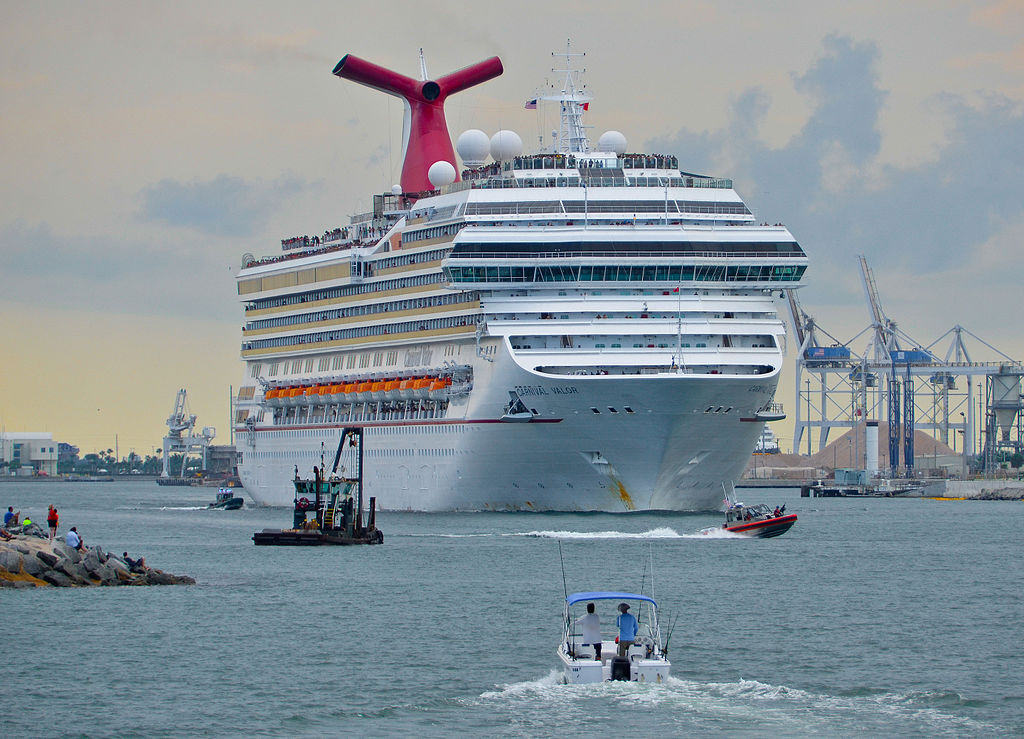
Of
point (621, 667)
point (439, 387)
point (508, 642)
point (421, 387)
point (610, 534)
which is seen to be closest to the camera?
point (621, 667)

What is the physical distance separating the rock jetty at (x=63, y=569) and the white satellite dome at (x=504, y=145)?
154ft

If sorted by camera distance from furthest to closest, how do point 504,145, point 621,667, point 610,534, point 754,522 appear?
1. point 504,145
2. point 754,522
3. point 610,534
4. point 621,667

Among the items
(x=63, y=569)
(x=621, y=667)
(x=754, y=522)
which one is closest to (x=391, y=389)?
(x=754, y=522)

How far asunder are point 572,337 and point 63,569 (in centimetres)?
2927

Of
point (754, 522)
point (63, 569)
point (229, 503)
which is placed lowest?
point (63, 569)

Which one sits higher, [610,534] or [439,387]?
[439,387]

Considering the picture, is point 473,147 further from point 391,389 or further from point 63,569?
point 63,569

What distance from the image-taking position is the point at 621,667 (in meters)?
36.9

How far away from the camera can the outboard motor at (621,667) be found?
36.8 metres

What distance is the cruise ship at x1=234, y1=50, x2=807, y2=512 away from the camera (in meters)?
79.2

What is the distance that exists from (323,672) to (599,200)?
4676 cm

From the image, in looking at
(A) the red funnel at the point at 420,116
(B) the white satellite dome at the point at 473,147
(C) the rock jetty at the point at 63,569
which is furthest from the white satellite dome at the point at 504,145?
(C) the rock jetty at the point at 63,569

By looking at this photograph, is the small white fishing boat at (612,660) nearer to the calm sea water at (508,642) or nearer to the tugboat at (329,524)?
the calm sea water at (508,642)

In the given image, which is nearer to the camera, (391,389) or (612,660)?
(612,660)
